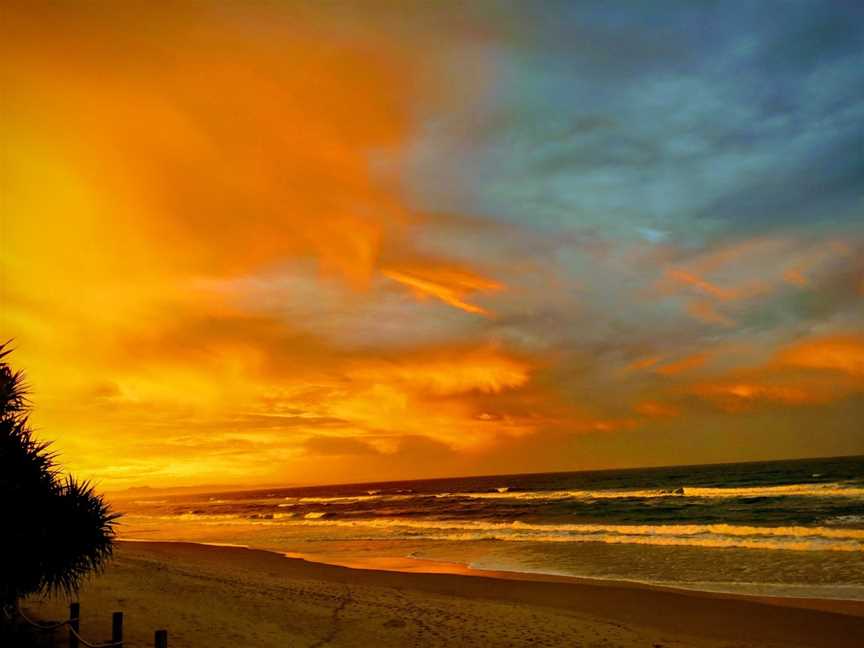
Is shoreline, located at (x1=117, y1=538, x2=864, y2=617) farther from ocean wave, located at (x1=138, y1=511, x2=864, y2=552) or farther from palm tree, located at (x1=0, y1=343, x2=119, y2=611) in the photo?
palm tree, located at (x1=0, y1=343, x2=119, y2=611)

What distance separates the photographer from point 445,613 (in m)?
15.4

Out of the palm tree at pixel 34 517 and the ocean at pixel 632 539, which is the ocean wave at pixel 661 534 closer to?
the ocean at pixel 632 539

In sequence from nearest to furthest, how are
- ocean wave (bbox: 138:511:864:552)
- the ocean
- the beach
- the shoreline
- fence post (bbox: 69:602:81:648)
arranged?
fence post (bbox: 69:602:81:648) → the beach → the shoreline → the ocean → ocean wave (bbox: 138:511:864:552)

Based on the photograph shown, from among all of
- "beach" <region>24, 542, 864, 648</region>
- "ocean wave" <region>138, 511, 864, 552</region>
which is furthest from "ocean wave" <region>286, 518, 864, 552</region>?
"beach" <region>24, 542, 864, 648</region>

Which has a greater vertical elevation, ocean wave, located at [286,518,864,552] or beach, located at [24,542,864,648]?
beach, located at [24,542,864,648]

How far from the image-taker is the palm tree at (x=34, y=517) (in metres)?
10.1

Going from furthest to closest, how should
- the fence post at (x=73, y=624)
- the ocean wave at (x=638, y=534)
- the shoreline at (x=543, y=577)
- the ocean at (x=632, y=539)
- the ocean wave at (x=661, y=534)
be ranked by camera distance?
the ocean wave at (x=638, y=534) < the ocean wave at (x=661, y=534) < the ocean at (x=632, y=539) < the shoreline at (x=543, y=577) < the fence post at (x=73, y=624)

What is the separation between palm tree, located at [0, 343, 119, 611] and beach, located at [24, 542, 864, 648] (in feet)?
6.38

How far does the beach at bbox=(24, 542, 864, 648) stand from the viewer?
12.7 m

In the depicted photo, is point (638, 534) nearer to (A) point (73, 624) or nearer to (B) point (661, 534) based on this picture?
(B) point (661, 534)

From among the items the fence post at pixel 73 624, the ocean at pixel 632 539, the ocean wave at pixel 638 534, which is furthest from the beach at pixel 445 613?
the ocean wave at pixel 638 534

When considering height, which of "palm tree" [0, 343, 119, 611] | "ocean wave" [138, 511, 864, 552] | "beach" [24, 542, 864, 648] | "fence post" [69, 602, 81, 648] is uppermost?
"palm tree" [0, 343, 119, 611]

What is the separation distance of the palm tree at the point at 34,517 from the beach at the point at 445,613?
76.5 inches

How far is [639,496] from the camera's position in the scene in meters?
58.2
